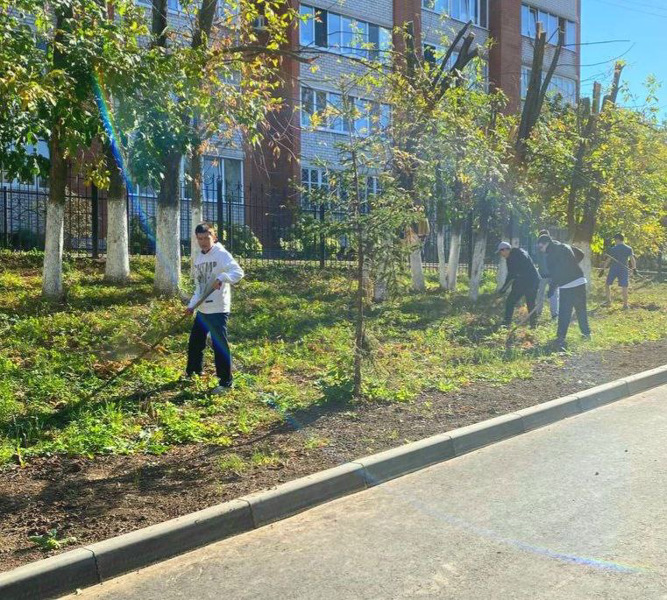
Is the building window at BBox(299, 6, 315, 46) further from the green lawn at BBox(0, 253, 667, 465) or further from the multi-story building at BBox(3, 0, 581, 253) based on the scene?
the green lawn at BBox(0, 253, 667, 465)

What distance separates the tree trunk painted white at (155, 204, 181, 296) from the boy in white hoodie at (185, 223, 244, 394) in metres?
4.33

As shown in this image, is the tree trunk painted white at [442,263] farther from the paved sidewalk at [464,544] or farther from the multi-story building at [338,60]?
the paved sidewalk at [464,544]

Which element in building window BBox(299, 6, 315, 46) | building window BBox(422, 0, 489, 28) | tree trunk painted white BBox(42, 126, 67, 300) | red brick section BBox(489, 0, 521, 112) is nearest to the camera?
tree trunk painted white BBox(42, 126, 67, 300)

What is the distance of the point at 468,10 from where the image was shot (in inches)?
1242

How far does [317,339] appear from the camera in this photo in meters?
10.1

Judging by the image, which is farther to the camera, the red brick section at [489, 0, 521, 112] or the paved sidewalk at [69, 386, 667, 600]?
the red brick section at [489, 0, 521, 112]

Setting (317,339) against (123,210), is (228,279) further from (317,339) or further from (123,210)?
(123,210)

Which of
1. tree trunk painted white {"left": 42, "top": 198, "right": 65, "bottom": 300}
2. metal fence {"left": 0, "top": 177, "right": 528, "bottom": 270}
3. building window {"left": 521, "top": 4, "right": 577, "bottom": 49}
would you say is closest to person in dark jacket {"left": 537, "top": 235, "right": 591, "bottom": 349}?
metal fence {"left": 0, "top": 177, "right": 528, "bottom": 270}

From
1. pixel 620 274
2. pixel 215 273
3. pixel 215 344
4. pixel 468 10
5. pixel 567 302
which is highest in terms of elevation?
pixel 468 10

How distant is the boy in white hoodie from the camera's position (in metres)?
7.05

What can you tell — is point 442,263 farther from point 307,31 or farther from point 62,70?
point 62,70

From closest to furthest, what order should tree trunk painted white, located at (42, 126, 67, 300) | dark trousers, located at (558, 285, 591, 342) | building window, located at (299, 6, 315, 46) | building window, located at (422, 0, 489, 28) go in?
tree trunk painted white, located at (42, 126, 67, 300)
dark trousers, located at (558, 285, 591, 342)
building window, located at (299, 6, 315, 46)
building window, located at (422, 0, 489, 28)

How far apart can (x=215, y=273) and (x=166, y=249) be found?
15.3 feet

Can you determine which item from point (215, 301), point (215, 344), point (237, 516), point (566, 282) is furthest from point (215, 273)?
point (566, 282)
